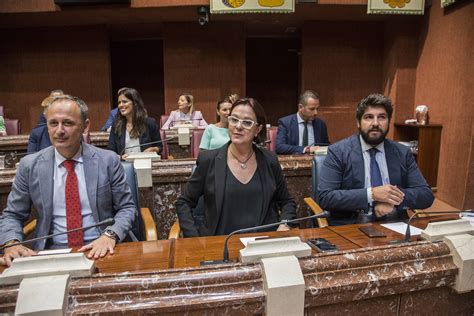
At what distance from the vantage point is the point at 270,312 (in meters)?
0.80

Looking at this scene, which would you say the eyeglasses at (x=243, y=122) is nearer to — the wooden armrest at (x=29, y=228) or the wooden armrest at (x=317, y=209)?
the wooden armrest at (x=317, y=209)

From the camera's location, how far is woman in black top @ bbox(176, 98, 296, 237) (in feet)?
5.96

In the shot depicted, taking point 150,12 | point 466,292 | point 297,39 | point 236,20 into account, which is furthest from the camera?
point 297,39

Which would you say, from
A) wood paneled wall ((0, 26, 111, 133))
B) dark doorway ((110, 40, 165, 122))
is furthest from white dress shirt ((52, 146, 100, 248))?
dark doorway ((110, 40, 165, 122))

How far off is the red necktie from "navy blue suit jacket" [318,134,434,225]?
46.7 inches

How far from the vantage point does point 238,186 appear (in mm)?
1825

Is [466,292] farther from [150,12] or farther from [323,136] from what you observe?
[150,12]

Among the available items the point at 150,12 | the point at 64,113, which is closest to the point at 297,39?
the point at 150,12

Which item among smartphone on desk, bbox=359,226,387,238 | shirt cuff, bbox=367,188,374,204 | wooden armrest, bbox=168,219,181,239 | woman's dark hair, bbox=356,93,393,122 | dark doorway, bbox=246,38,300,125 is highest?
dark doorway, bbox=246,38,300,125

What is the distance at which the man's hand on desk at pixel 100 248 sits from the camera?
128cm

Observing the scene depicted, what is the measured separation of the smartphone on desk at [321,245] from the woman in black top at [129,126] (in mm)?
2129

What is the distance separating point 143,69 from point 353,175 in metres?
7.31

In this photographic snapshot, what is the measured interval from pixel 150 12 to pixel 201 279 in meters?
5.23

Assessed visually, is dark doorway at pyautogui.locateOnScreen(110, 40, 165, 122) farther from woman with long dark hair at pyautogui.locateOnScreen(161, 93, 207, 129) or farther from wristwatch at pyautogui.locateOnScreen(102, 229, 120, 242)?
wristwatch at pyautogui.locateOnScreen(102, 229, 120, 242)
